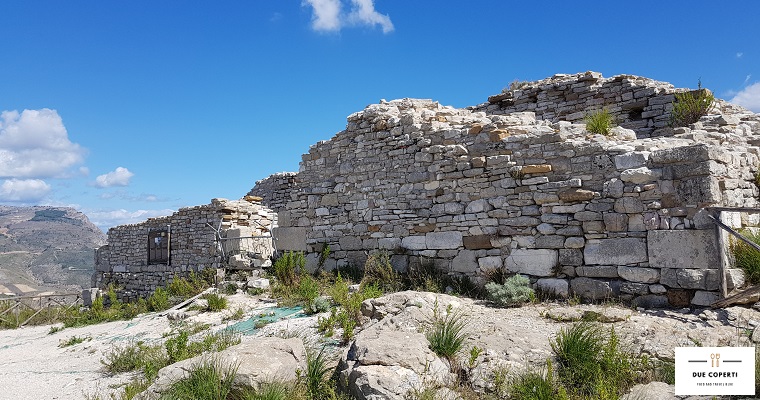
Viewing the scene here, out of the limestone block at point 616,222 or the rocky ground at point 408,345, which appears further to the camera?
the limestone block at point 616,222

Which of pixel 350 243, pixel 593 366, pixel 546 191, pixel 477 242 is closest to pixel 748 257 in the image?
pixel 546 191

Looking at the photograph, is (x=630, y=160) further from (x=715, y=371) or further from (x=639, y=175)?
(x=715, y=371)

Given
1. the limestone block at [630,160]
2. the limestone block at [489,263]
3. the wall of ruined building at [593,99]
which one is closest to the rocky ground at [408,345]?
the limestone block at [489,263]

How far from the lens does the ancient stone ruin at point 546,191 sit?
6758mm

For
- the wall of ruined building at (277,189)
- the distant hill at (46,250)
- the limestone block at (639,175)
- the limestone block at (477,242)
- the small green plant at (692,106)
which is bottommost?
the distant hill at (46,250)

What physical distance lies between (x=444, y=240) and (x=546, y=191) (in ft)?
7.25

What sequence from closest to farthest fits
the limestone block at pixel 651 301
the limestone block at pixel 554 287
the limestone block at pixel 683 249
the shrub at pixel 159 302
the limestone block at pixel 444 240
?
the limestone block at pixel 683 249
the limestone block at pixel 651 301
the limestone block at pixel 554 287
the limestone block at pixel 444 240
the shrub at pixel 159 302

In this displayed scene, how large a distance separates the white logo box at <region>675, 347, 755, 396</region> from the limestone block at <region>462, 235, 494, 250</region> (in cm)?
392

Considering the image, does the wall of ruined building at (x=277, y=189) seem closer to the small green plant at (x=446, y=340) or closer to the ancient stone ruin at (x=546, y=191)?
the ancient stone ruin at (x=546, y=191)

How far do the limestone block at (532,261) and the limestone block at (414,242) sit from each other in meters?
1.78

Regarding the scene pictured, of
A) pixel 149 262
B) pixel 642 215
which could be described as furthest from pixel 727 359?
pixel 149 262

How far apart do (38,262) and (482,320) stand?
242 feet

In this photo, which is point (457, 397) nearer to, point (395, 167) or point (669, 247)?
point (669, 247)

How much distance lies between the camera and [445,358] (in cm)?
518
